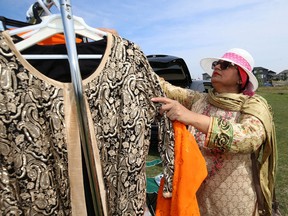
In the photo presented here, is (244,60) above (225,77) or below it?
above

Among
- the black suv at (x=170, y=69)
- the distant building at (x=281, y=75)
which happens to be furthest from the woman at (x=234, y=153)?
the distant building at (x=281, y=75)

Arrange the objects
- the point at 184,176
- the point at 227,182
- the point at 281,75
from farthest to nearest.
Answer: the point at 281,75 → the point at 227,182 → the point at 184,176

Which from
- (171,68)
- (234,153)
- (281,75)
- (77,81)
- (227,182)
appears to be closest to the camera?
(77,81)

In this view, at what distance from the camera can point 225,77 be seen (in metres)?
1.96

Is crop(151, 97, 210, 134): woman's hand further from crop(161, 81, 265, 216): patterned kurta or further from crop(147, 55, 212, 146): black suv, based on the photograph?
crop(147, 55, 212, 146): black suv

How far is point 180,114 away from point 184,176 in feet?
1.01

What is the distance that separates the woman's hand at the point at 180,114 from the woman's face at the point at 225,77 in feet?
1.51

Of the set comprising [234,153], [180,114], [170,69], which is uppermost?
[170,69]

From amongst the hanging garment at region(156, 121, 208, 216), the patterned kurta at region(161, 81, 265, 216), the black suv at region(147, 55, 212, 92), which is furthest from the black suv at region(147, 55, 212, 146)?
the hanging garment at region(156, 121, 208, 216)

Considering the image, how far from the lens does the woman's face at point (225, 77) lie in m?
1.96

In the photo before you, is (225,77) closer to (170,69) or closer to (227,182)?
(227,182)

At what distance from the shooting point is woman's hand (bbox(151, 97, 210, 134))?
4.33 ft

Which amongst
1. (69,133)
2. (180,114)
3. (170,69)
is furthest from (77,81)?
(170,69)

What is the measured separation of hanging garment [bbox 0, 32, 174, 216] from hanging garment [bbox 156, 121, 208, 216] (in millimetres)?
194
